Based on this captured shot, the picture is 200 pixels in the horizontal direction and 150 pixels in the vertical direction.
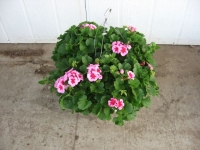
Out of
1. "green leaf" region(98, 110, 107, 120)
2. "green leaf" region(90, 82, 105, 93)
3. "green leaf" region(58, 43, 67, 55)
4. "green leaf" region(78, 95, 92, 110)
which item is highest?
"green leaf" region(58, 43, 67, 55)

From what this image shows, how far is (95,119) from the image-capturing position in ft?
4.75

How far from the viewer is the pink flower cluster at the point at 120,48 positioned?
119cm

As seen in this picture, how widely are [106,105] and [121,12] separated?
0.86 metres

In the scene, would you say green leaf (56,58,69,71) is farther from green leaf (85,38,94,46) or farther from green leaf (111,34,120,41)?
green leaf (111,34,120,41)

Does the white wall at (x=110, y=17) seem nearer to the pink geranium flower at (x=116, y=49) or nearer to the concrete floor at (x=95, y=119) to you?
the concrete floor at (x=95, y=119)

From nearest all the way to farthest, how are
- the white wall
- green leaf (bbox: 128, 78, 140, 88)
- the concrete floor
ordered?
green leaf (bbox: 128, 78, 140, 88) → the concrete floor → the white wall

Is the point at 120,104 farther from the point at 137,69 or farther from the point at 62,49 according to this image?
the point at 62,49

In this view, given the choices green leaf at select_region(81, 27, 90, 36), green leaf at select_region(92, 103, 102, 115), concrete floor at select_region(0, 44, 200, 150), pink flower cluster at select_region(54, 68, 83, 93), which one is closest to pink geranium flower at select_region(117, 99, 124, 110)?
green leaf at select_region(92, 103, 102, 115)

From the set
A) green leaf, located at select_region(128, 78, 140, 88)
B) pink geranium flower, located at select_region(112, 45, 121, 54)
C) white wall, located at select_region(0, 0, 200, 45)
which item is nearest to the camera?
green leaf, located at select_region(128, 78, 140, 88)

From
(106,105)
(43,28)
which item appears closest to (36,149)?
(106,105)

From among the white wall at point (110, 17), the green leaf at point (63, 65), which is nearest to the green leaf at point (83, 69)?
the green leaf at point (63, 65)

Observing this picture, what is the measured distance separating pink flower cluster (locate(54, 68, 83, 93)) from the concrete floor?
0.39m

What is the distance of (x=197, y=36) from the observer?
1851 mm

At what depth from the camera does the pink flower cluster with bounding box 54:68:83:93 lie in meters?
1.11
